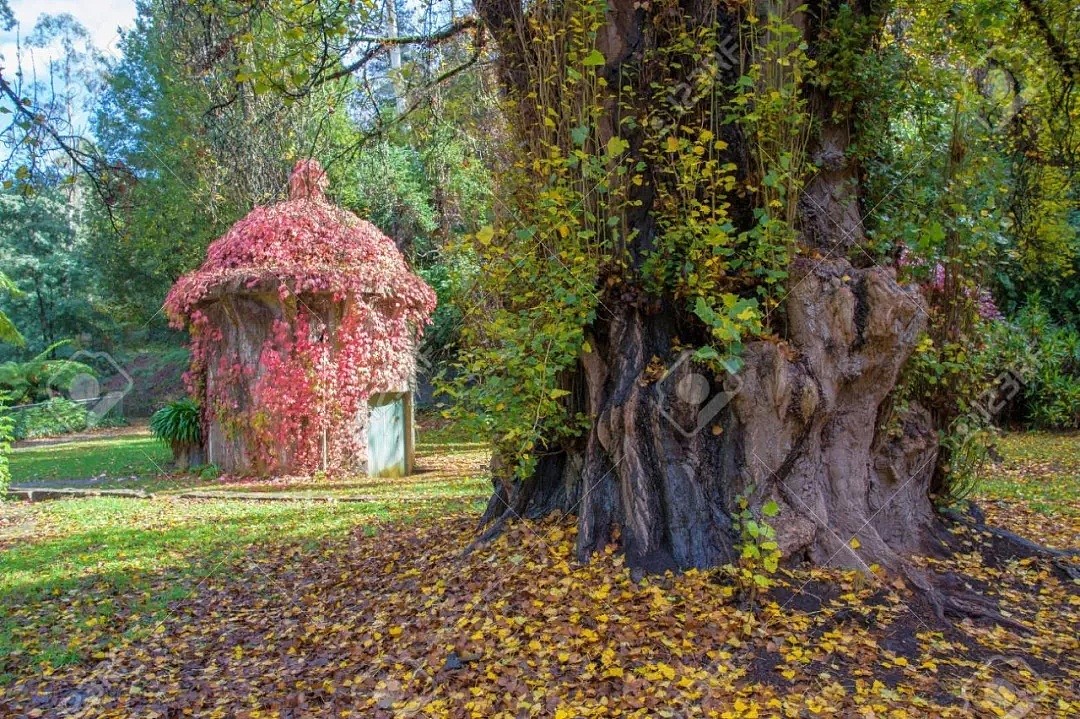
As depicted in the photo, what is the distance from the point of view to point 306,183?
41.9 ft

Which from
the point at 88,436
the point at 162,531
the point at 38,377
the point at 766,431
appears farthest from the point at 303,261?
the point at 38,377

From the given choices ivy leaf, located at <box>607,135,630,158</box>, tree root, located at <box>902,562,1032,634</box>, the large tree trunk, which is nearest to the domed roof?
the large tree trunk

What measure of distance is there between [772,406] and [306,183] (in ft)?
34.0

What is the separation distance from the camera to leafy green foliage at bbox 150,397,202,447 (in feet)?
43.3

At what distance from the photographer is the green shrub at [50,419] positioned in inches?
906

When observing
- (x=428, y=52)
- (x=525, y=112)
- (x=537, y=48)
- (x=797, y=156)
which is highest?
(x=428, y=52)

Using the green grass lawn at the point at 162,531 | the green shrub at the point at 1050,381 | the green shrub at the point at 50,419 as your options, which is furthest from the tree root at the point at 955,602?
the green shrub at the point at 50,419

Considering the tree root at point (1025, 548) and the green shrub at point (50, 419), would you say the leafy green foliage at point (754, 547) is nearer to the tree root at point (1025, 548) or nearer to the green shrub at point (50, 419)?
the tree root at point (1025, 548)

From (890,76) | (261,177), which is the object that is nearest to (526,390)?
(890,76)

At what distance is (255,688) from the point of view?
4.25 m

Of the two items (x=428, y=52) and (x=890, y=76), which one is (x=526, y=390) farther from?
(x=428, y=52)

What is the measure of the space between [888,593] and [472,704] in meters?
2.28

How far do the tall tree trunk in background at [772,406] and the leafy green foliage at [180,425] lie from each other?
1019 centimetres

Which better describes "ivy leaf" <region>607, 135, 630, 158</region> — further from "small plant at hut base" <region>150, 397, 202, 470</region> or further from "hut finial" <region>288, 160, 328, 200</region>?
"small plant at hut base" <region>150, 397, 202, 470</region>
